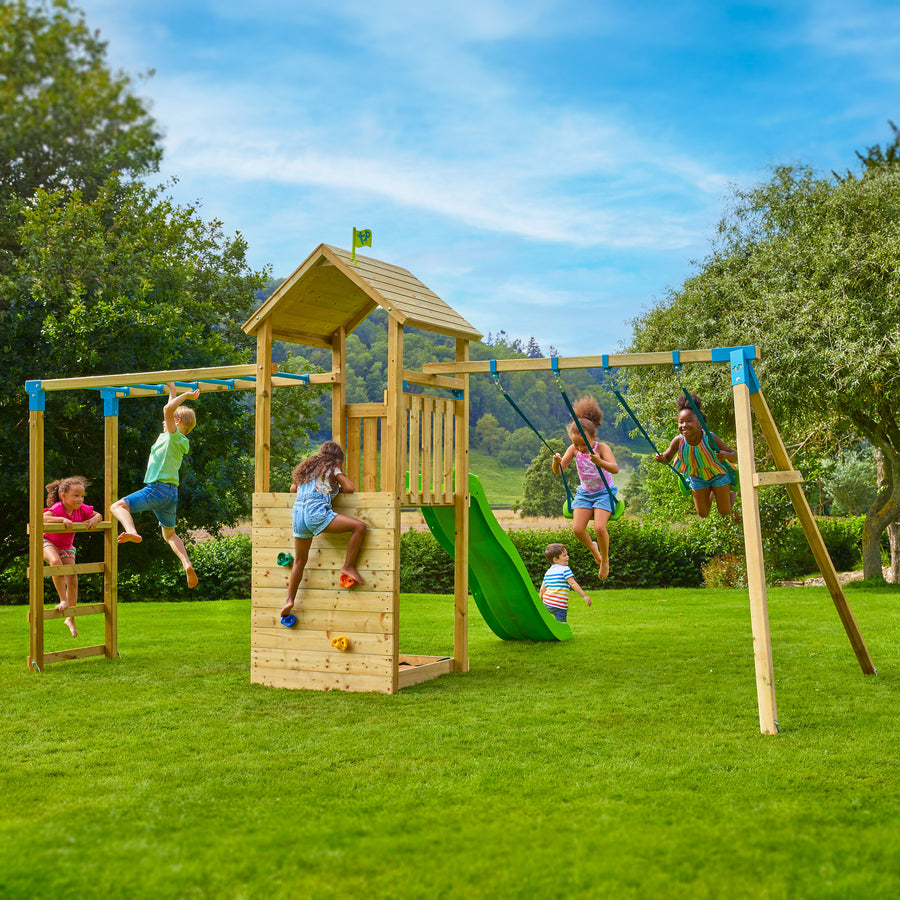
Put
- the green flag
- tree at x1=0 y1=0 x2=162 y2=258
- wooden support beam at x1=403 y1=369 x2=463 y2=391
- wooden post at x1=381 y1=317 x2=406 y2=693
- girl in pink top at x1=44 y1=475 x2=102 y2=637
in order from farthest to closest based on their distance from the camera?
girl in pink top at x1=44 y1=475 x2=102 y2=637 < wooden support beam at x1=403 y1=369 x2=463 y2=391 < the green flag < wooden post at x1=381 y1=317 x2=406 y2=693 < tree at x1=0 y1=0 x2=162 y2=258

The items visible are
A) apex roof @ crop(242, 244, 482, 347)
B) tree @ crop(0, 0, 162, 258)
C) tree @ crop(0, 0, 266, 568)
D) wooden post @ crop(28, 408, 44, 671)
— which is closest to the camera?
tree @ crop(0, 0, 162, 258)

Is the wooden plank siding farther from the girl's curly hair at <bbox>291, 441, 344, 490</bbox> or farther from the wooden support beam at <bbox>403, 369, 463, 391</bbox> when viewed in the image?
the wooden support beam at <bbox>403, 369, 463, 391</bbox>

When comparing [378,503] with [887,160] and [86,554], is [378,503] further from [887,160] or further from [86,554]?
[887,160]

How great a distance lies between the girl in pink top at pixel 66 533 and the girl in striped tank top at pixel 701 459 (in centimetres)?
563

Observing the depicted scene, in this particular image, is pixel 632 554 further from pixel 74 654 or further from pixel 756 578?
pixel 756 578

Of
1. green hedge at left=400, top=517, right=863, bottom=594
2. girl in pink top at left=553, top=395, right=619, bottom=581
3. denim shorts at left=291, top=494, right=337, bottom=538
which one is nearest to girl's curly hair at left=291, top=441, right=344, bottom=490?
denim shorts at left=291, top=494, right=337, bottom=538

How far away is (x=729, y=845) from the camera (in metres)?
3.78

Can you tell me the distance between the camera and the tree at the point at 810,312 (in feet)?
45.6

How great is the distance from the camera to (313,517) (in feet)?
23.6

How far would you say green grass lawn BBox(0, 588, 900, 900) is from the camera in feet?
11.5

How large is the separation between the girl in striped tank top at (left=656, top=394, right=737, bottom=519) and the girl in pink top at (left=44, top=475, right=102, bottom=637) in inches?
222

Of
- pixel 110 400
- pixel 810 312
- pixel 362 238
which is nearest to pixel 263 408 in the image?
pixel 362 238

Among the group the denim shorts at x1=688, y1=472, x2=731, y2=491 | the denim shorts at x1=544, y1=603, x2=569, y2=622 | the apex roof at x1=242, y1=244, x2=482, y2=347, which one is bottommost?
the denim shorts at x1=544, y1=603, x2=569, y2=622

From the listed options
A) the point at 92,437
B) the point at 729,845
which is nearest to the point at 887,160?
the point at 92,437
